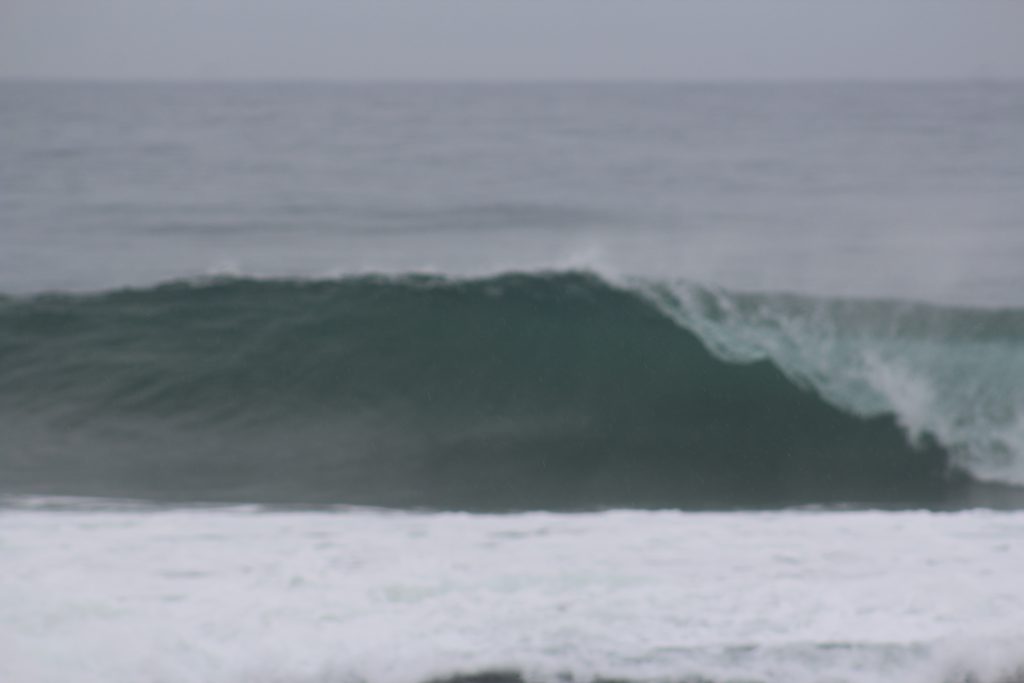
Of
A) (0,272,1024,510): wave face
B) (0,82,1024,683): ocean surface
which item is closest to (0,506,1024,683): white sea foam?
(0,82,1024,683): ocean surface

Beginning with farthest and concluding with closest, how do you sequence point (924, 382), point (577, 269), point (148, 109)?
1. point (148, 109)
2. point (577, 269)
3. point (924, 382)

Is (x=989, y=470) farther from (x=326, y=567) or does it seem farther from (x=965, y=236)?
(x=326, y=567)

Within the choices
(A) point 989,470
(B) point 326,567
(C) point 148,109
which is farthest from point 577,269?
(C) point 148,109

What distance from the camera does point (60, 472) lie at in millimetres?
4914

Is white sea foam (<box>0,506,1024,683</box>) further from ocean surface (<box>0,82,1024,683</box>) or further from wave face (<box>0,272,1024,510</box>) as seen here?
wave face (<box>0,272,1024,510</box>)

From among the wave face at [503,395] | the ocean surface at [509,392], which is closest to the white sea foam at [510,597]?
the ocean surface at [509,392]

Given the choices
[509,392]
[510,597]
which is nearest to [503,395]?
[509,392]

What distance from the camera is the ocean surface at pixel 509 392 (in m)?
2.80

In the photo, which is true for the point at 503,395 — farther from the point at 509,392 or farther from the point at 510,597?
the point at 510,597

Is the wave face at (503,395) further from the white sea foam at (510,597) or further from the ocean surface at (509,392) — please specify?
the white sea foam at (510,597)

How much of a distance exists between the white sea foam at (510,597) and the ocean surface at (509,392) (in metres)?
0.01

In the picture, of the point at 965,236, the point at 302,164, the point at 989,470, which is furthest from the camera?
the point at 302,164

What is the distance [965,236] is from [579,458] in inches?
163

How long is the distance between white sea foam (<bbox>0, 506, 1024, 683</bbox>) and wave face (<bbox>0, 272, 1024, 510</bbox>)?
1234 mm
